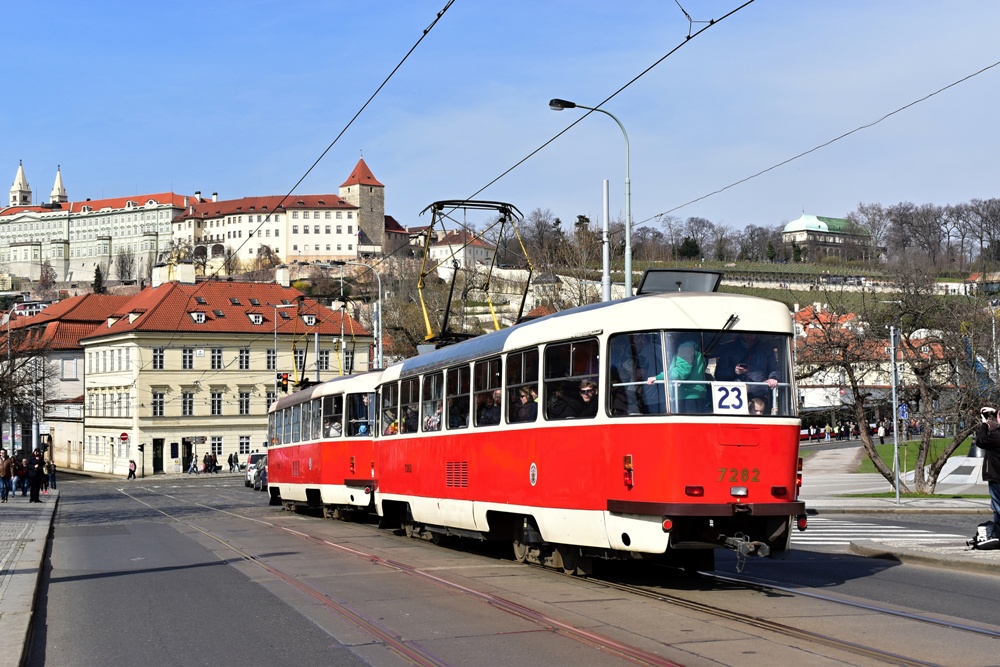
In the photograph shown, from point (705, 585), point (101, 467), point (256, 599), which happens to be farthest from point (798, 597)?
point (101, 467)

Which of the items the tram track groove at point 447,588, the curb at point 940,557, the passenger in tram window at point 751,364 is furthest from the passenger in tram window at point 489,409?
the curb at point 940,557

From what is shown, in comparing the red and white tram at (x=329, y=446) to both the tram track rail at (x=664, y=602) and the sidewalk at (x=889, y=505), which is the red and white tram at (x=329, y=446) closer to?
the tram track rail at (x=664, y=602)

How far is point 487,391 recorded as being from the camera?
51.7 feet

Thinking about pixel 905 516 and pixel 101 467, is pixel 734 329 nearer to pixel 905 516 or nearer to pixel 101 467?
pixel 905 516

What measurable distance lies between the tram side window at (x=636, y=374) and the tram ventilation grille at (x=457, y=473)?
452 centimetres

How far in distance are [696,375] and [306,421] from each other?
18085mm

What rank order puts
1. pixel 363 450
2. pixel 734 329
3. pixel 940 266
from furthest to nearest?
pixel 940 266
pixel 363 450
pixel 734 329

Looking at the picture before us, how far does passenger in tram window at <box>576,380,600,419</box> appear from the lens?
41.8ft

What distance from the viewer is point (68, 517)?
33406 mm

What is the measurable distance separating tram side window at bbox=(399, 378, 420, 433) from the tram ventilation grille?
76.9 inches

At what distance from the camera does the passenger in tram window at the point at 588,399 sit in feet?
41.8

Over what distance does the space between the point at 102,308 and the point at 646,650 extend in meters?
99.2

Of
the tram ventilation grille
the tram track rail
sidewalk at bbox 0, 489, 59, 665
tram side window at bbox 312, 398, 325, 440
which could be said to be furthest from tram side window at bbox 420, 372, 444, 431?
tram side window at bbox 312, 398, 325, 440

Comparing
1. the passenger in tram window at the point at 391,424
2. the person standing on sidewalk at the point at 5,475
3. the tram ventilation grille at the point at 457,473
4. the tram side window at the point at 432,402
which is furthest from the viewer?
the person standing on sidewalk at the point at 5,475
